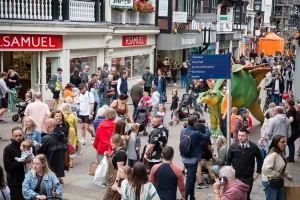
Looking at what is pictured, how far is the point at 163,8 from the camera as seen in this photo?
32.7 meters

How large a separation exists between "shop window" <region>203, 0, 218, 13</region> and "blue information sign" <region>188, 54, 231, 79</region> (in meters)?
31.4

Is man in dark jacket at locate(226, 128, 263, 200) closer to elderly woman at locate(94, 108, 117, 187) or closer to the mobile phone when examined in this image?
the mobile phone

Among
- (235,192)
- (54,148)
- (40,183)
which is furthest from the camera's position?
(54,148)

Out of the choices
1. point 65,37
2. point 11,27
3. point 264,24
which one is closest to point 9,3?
point 11,27

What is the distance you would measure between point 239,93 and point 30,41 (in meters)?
7.81

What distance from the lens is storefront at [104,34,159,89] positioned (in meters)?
27.4

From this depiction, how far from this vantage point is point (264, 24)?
71.4m

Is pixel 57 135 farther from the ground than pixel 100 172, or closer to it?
farther from the ground

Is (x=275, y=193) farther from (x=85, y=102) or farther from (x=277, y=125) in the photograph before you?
(x=85, y=102)

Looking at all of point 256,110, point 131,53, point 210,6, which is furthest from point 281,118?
point 210,6

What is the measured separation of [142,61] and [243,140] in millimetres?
23305

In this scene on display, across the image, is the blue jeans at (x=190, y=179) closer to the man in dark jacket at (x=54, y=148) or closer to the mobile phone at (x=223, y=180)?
the man in dark jacket at (x=54, y=148)

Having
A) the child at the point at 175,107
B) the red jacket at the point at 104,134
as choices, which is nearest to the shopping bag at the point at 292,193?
the red jacket at the point at 104,134

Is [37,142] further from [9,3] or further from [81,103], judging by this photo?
[9,3]
